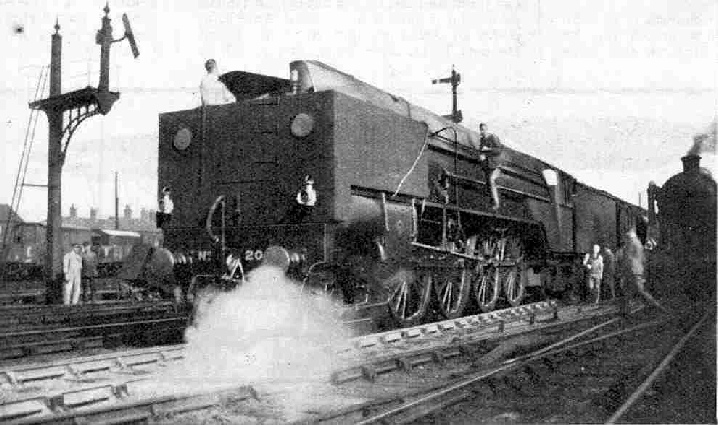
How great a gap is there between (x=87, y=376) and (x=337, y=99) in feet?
11.3

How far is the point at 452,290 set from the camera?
34.0 feet

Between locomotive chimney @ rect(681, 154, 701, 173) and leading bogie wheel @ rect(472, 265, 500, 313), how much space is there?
16.3 ft

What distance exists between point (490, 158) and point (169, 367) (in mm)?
6206

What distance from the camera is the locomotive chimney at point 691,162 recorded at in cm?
1358

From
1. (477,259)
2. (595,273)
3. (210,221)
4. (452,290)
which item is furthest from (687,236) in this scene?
(210,221)

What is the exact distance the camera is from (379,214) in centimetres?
755

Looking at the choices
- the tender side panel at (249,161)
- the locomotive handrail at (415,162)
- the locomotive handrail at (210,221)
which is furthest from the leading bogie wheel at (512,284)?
the locomotive handrail at (210,221)

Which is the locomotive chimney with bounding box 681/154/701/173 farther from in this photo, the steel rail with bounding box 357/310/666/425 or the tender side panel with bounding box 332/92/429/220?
the steel rail with bounding box 357/310/666/425

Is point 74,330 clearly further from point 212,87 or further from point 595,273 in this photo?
point 595,273

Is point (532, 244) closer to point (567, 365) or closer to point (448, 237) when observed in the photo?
point (448, 237)

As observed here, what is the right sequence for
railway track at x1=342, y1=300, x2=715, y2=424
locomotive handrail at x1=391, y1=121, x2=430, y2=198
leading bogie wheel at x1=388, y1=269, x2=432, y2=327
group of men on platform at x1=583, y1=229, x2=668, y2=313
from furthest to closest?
group of men on platform at x1=583, y1=229, x2=668, y2=313 < leading bogie wheel at x1=388, y1=269, x2=432, y2=327 < locomotive handrail at x1=391, y1=121, x2=430, y2=198 < railway track at x1=342, y1=300, x2=715, y2=424

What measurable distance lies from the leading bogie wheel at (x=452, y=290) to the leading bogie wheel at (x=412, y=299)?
234mm

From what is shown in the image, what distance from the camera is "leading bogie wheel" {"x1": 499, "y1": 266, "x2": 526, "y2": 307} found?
12.3 m

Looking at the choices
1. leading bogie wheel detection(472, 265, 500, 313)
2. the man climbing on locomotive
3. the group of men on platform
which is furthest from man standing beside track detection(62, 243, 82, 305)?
the group of men on platform
